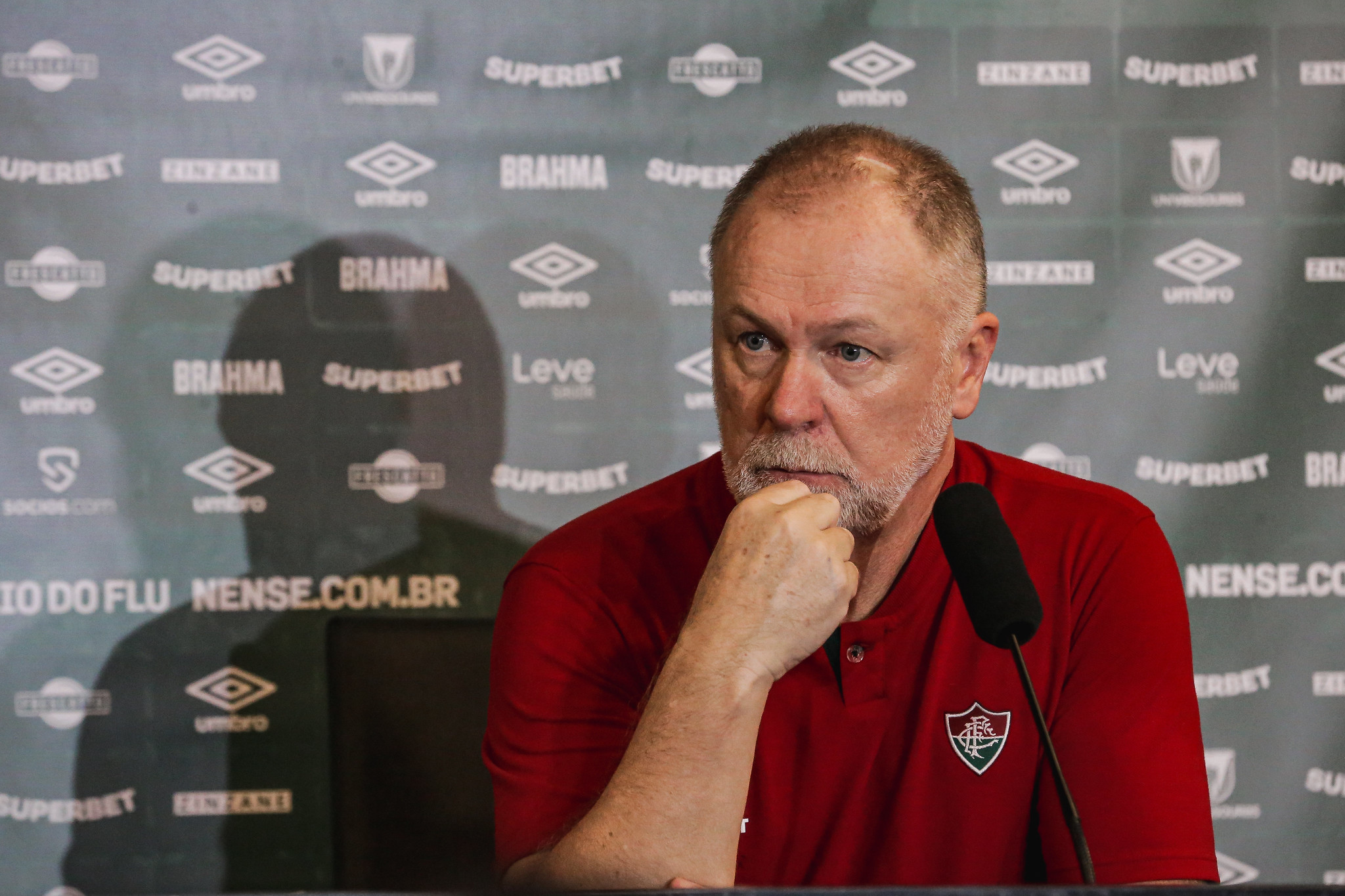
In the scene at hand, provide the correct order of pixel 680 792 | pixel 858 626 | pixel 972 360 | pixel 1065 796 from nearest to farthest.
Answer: pixel 1065 796
pixel 680 792
pixel 858 626
pixel 972 360

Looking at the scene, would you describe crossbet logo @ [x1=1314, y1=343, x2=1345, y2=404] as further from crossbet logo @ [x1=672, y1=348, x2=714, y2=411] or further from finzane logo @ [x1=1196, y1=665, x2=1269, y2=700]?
crossbet logo @ [x1=672, y1=348, x2=714, y2=411]

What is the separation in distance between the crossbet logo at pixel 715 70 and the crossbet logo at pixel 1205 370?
1.26m

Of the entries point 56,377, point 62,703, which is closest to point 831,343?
point 56,377

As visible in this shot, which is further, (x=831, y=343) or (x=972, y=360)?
(x=972, y=360)

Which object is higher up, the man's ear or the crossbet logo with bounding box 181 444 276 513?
the man's ear

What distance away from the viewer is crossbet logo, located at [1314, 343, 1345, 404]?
256 centimetres

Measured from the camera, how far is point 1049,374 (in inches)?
101

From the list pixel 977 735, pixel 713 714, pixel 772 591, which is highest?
pixel 772 591

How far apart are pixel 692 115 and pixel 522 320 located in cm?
68

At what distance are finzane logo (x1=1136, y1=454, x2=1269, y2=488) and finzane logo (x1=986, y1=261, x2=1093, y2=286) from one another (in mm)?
482

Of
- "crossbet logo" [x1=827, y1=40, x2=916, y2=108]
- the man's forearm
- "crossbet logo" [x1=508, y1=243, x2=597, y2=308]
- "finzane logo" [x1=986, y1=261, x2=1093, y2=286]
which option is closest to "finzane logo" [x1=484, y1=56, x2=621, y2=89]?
"crossbet logo" [x1=508, y1=243, x2=597, y2=308]

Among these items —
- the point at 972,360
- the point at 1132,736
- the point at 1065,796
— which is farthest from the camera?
the point at 972,360

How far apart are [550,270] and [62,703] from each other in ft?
5.35

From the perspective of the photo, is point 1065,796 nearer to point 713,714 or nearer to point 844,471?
point 713,714
